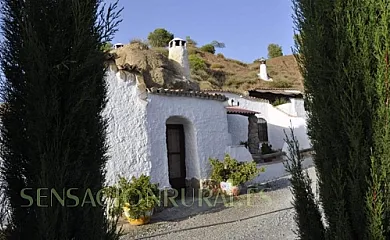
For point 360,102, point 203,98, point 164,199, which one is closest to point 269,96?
point 203,98

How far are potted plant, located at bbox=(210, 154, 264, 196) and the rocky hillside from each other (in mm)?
3139

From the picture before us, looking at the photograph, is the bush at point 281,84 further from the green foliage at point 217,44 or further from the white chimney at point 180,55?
the white chimney at point 180,55

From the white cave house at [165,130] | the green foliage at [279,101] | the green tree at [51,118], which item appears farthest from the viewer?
the green foliage at [279,101]

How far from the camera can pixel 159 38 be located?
44656 mm

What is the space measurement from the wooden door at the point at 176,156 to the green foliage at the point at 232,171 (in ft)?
3.42

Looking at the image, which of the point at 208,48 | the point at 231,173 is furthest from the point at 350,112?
the point at 208,48

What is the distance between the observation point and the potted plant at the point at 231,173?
463 inches

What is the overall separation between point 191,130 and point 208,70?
26.8m

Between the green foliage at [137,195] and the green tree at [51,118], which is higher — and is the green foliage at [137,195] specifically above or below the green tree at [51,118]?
below

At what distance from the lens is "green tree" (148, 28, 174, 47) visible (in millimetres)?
44312

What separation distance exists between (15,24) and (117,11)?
0.88m

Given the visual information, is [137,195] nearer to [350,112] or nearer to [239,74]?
[350,112]

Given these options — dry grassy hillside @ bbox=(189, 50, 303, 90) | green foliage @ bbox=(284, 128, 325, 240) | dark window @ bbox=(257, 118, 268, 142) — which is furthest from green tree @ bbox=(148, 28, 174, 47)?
green foliage @ bbox=(284, 128, 325, 240)

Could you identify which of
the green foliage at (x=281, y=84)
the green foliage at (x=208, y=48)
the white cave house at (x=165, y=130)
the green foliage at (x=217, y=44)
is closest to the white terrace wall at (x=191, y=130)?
the white cave house at (x=165, y=130)
